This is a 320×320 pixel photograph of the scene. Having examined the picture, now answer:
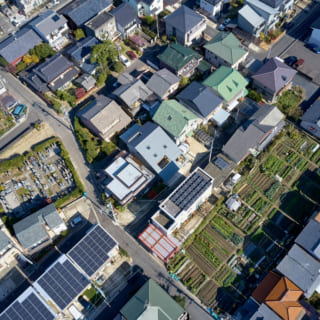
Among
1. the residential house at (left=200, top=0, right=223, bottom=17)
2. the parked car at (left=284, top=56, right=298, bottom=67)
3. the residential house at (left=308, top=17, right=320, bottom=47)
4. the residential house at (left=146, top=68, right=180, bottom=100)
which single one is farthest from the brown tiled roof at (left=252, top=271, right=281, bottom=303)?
the residential house at (left=200, top=0, right=223, bottom=17)

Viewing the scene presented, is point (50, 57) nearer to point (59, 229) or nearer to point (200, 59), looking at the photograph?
point (200, 59)

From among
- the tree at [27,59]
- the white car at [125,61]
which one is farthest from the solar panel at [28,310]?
the tree at [27,59]

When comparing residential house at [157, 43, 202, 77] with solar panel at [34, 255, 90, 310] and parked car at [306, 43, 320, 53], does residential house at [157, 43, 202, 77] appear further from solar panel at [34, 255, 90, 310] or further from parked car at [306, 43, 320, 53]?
solar panel at [34, 255, 90, 310]

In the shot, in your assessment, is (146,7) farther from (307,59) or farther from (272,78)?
(307,59)

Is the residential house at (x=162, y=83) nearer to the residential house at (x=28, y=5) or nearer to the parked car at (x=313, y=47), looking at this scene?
the parked car at (x=313, y=47)

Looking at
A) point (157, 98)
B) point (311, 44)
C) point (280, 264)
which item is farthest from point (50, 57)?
point (280, 264)

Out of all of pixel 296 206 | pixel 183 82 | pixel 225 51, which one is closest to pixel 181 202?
pixel 296 206
